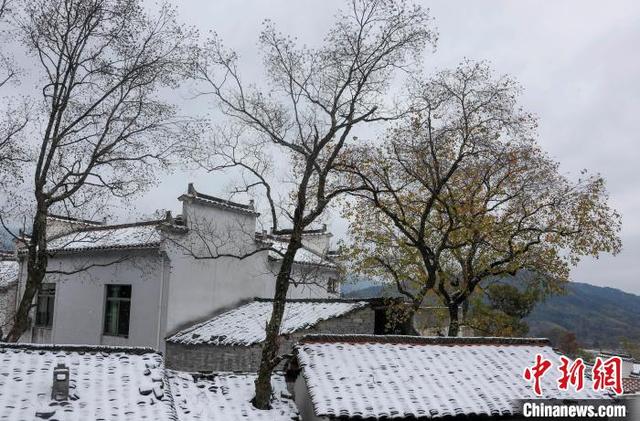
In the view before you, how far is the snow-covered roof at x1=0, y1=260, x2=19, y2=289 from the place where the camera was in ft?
91.6

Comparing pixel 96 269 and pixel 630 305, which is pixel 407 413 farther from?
pixel 630 305

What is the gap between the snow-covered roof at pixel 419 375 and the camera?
10836 millimetres

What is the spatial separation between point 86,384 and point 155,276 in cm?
1082

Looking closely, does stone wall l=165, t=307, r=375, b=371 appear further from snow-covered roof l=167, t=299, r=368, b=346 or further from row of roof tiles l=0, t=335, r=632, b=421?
row of roof tiles l=0, t=335, r=632, b=421

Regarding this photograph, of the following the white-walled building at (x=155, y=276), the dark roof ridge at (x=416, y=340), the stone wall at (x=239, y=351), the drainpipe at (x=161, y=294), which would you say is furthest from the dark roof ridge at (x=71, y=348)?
the drainpipe at (x=161, y=294)

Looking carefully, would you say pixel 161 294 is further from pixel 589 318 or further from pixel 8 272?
pixel 589 318

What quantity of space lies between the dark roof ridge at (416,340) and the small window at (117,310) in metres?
11.0

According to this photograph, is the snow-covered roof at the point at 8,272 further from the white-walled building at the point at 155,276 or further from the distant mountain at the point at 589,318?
the distant mountain at the point at 589,318

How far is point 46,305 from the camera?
999 inches

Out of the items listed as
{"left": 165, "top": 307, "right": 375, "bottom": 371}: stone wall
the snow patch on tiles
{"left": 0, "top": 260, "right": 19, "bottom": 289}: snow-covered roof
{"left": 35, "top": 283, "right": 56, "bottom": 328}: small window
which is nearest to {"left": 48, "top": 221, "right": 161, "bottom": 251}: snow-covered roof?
the snow patch on tiles

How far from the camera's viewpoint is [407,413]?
10648 millimetres

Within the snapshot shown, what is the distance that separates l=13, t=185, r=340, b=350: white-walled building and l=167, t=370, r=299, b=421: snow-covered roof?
6983 mm

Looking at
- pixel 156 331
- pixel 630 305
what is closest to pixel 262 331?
pixel 156 331

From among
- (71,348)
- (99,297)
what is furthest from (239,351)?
(99,297)
